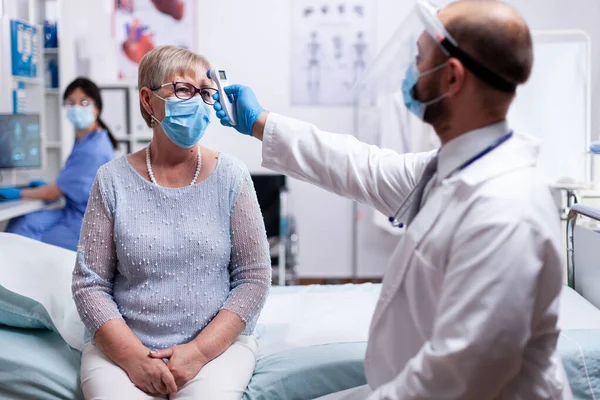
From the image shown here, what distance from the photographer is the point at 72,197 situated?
3.41m

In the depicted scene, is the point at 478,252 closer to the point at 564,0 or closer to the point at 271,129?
the point at 271,129

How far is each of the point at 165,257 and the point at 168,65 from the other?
480mm

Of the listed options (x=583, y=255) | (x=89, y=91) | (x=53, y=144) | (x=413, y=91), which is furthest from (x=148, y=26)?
(x=413, y=91)

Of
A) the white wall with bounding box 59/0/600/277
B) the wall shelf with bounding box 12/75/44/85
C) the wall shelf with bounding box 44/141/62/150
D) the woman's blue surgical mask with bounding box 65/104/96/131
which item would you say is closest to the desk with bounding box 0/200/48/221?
the woman's blue surgical mask with bounding box 65/104/96/131

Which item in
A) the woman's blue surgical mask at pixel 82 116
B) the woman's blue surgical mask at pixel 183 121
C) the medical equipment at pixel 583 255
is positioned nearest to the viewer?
the woman's blue surgical mask at pixel 183 121

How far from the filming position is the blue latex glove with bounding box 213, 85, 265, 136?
63.1 inches

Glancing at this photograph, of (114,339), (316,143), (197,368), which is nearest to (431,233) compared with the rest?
(316,143)

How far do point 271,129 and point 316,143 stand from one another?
108 mm

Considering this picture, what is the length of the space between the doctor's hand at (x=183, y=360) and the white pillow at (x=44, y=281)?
32 cm

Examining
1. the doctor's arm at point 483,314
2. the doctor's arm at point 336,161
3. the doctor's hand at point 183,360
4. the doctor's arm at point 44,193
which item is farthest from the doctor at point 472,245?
the doctor's arm at point 44,193

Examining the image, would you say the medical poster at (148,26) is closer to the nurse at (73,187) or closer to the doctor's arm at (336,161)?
the nurse at (73,187)

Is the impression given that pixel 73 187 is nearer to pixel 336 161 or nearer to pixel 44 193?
pixel 44 193

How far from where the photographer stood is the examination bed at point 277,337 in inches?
61.4

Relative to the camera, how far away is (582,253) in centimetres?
205
